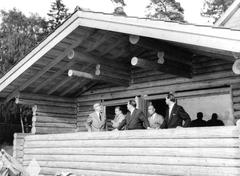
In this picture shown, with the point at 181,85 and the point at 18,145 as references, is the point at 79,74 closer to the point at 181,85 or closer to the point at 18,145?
the point at 181,85

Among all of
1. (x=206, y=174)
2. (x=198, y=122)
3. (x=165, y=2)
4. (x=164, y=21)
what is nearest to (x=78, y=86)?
(x=198, y=122)

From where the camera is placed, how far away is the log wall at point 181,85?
8562mm

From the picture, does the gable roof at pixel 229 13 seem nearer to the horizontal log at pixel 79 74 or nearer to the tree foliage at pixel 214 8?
the horizontal log at pixel 79 74

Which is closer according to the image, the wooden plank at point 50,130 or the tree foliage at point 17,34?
the wooden plank at point 50,130

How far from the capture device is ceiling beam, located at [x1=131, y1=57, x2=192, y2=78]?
779cm

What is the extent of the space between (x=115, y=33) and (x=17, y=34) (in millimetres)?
23990

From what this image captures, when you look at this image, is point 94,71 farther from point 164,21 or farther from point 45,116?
point 164,21

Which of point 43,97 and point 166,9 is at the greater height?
point 166,9

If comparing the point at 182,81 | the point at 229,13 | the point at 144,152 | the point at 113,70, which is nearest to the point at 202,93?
the point at 182,81

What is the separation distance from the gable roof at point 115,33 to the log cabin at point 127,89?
18 mm

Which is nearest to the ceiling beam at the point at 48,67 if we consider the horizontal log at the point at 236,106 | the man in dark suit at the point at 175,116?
the man in dark suit at the point at 175,116

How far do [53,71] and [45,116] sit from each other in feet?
6.32

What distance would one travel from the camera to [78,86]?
39.0ft

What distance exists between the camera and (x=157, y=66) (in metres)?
8.23
